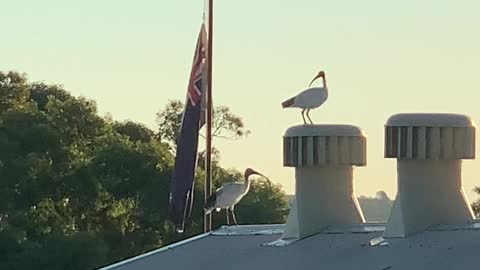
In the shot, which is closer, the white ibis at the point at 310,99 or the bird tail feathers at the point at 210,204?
the white ibis at the point at 310,99

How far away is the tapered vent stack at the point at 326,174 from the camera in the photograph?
2073 cm

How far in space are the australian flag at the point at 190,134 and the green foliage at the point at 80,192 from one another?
1902 centimetres

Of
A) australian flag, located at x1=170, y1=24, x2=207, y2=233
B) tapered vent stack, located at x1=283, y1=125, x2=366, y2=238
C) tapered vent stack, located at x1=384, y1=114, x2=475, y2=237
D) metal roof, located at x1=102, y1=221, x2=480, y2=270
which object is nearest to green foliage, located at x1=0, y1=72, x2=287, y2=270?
australian flag, located at x1=170, y1=24, x2=207, y2=233

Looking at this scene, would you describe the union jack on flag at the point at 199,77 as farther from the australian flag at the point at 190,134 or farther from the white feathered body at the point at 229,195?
the white feathered body at the point at 229,195

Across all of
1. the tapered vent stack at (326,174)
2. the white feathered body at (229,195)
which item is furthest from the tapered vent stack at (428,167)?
the white feathered body at (229,195)

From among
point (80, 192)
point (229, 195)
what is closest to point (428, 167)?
point (229, 195)

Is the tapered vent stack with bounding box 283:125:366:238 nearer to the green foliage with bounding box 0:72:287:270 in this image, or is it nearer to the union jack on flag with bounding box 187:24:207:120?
the union jack on flag with bounding box 187:24:207:120

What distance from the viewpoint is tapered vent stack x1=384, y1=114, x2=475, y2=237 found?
18.8 metres

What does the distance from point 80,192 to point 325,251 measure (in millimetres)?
31368

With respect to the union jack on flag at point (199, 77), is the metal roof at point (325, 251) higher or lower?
lower

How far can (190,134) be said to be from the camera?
1062 inches

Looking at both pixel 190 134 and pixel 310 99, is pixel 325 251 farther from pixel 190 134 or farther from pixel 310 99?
pixel 190 134

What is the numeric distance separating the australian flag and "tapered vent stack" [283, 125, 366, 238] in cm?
604

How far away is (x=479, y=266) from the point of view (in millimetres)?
16766
